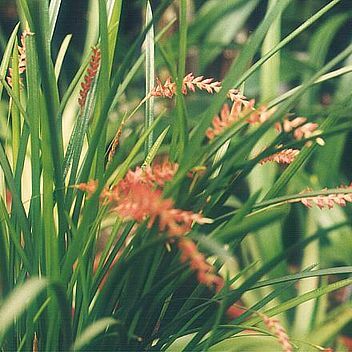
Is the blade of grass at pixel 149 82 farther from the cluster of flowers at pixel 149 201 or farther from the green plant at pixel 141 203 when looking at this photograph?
the cluster of flowers at pixel 149 201

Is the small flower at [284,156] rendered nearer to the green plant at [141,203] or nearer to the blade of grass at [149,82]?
the green plant at [141,203]

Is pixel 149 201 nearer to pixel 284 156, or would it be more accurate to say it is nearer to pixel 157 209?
pixel 157 209

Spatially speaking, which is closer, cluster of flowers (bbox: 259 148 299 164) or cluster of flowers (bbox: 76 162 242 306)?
cluster of flowers (bbox: 76 162 242 306)

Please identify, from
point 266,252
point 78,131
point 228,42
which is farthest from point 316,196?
point 228,42

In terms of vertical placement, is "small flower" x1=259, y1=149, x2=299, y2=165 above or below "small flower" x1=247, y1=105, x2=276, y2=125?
below

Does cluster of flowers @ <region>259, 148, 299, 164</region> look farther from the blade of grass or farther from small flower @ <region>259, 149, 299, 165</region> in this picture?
the blade of grass

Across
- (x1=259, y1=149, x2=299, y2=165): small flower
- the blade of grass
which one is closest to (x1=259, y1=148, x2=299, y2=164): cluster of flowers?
(x1=259, y1=149, x2=299, y2=165): small flower

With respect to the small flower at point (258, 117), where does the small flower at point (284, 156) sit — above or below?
below

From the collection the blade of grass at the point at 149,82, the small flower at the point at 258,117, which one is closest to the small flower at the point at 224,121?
the small flower at the point at 258,117

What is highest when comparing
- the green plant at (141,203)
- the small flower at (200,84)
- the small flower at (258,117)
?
the small flower at (200,84)

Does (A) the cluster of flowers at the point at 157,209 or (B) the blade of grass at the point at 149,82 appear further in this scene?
(B) the blade of grass at the point at 149,82

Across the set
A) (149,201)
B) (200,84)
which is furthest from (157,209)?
(200,84)
